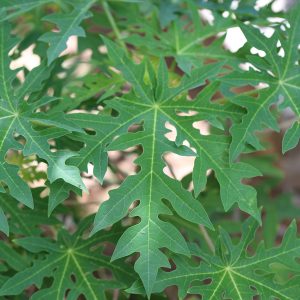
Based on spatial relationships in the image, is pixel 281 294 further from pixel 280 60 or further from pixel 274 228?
pixel 274 228

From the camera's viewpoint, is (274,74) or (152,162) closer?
(152,162)

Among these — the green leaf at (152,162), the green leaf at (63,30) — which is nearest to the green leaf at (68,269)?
the green leaf at (152,162)

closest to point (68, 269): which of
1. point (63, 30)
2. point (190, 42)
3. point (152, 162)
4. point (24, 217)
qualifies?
point (24, 217)

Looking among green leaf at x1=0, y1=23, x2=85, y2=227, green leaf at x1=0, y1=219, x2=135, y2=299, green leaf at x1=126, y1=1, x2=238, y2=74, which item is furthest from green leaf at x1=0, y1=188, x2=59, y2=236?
green leaf at x1=126, y1=1, x2=238, y2=74

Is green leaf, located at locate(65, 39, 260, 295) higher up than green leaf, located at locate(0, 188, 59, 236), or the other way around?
green leaf, located at locate(65, 39, 260, 295)

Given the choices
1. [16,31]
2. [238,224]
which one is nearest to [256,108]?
[238,224]

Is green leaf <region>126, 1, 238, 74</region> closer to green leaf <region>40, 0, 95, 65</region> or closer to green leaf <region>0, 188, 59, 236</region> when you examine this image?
green leaf <region>40, 0, 95, 65</region>

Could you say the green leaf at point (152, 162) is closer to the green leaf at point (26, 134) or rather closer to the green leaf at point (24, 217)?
the green leaf at point (26, 134)

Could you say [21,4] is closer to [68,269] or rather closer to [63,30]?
[63,30]

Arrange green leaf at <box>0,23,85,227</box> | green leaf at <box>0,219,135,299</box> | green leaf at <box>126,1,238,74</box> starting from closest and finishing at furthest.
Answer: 1. green leaf at <box>0,23,85,227</box>
2. green leaf at <box>0,219,135,299</box>
3. green leaf at <box>126,1,238,74</box>
